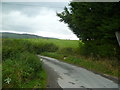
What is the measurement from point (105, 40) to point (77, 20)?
14.3ft

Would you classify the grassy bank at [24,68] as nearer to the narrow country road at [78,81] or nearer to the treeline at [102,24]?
the narrow country road at [78,81]

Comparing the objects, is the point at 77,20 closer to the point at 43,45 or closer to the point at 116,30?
the point at 116,30

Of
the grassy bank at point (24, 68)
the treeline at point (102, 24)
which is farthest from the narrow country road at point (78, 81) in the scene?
the treeline at point (102, 24)

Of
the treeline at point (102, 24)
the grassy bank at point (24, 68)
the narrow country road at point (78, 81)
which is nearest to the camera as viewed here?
the grassy bank at point (24, 68)

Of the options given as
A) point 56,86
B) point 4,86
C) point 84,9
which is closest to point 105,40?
point 84,9

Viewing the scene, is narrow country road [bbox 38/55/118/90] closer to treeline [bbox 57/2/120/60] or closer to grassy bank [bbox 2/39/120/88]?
grassy bank [bbox 2/39/120/88]

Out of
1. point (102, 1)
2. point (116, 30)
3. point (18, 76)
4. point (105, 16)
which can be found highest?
point (102, 1)

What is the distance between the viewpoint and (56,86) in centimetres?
862

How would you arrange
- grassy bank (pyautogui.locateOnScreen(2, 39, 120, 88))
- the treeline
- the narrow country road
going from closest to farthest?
grassy bank (pyautogui.locateOnScreen(2, 39, 120, 88)) → the narrow country road → the treeline

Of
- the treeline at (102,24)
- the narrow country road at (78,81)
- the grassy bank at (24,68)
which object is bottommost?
the narrow country road at (78,81)

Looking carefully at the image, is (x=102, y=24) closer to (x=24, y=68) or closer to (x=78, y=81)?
(x=78, y=81)

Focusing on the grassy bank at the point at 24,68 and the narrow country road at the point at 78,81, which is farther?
the narrow country road at the point at 78,81

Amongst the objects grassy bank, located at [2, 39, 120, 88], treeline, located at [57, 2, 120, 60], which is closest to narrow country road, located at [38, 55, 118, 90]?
grassy bank, located at [2, 39, 120, 88]

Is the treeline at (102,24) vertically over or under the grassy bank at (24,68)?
over
